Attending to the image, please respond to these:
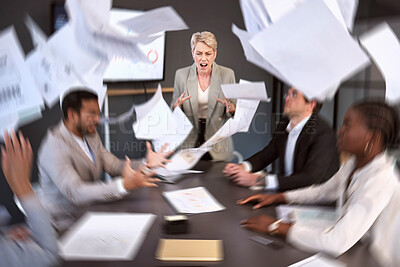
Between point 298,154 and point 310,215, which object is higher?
point 298,154

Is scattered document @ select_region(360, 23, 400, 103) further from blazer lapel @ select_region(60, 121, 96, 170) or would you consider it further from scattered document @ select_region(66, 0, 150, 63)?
blazer lapel @ select_region(60, 121, 96, 170)

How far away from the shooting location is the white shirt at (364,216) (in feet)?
2.12

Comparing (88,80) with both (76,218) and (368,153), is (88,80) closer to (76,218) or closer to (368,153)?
(76,218)

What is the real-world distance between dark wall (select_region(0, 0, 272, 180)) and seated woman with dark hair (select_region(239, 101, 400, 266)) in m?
0.14

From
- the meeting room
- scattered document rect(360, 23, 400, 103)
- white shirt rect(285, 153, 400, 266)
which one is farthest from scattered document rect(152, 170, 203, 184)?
scattered document rect(360, 23, 400, 103)

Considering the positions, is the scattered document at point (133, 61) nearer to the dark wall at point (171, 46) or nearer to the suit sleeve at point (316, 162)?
the dark wall at point (171, 46)

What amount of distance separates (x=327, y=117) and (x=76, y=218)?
0.40 m

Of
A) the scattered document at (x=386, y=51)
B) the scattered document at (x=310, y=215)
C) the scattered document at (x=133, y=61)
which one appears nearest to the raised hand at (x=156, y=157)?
the scattered document at (x=133, y=61)

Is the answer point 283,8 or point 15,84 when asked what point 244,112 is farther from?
point 15,84

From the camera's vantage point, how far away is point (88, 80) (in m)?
0.49

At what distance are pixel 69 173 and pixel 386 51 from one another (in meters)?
0.48

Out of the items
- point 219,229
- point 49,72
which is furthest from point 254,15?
point 219,229

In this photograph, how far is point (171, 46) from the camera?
0.51 m

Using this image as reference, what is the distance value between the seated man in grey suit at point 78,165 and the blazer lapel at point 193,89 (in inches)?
3.0
